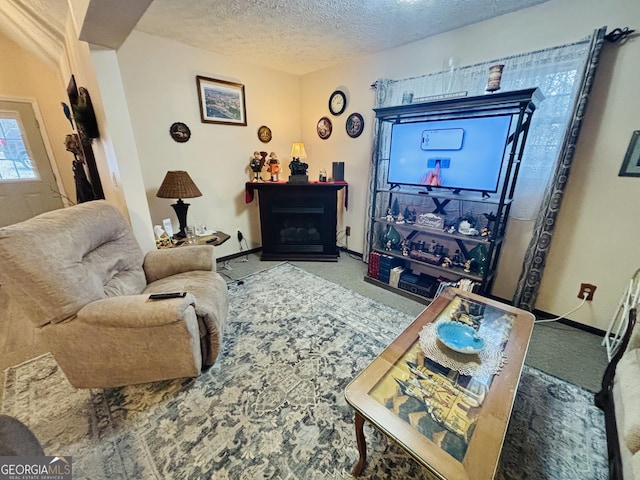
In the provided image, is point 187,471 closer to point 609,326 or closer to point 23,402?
point 23,402

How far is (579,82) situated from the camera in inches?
66.4

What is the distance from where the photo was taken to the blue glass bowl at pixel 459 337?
1.17 meters

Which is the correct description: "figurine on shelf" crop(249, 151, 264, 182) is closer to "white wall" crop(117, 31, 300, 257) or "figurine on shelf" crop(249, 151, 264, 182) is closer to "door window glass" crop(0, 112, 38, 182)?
"white wall" crop(117, 31, 300, 257)

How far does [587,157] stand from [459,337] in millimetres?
1729

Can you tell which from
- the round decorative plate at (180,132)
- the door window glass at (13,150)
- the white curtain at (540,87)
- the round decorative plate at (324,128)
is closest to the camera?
the white curtain at (540,87)

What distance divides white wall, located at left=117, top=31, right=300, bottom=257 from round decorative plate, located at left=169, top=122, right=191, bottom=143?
0.04 meters

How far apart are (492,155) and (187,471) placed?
2672 millimetres

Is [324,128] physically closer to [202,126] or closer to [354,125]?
[354,125]

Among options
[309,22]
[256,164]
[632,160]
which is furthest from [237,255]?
[632,160]

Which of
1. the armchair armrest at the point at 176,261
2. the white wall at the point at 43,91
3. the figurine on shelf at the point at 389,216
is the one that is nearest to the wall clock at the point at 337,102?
the figurine on shelf at the point at 389,216

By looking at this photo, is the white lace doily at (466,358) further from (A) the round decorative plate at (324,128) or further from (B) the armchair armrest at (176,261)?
(A) the round decorative plate at (324,128)

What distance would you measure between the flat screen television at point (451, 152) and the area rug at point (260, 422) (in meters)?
1.45

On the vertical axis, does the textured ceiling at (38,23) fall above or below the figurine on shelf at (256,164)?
above

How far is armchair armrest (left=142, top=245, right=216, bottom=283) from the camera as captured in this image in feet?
6.28
